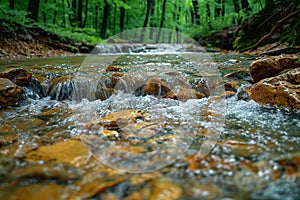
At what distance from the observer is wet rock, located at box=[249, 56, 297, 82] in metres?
4.36


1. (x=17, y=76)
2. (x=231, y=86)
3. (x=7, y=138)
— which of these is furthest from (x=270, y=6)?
(x=7, y=138)

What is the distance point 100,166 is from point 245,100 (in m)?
3.05

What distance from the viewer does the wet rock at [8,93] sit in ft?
12.6

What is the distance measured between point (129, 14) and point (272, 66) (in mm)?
27511

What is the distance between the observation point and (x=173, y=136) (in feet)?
8.30

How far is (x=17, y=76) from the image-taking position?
4.82 meters

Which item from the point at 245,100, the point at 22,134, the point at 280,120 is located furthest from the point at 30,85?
the point at 280,120

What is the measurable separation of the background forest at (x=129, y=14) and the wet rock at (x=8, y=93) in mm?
7437

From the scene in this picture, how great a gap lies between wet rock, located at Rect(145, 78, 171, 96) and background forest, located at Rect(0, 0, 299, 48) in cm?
608

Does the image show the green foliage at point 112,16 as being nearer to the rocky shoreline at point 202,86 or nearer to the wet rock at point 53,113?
the rocky shoreline at point 202,86

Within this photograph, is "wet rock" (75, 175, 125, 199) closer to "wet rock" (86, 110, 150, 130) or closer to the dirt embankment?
"wet rock" (86, 110, 150, 130)

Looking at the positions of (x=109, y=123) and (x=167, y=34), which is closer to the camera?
(x=109, y=123)

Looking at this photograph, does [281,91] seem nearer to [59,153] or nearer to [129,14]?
[59,153]

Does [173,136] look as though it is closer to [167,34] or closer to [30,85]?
[30,85]
